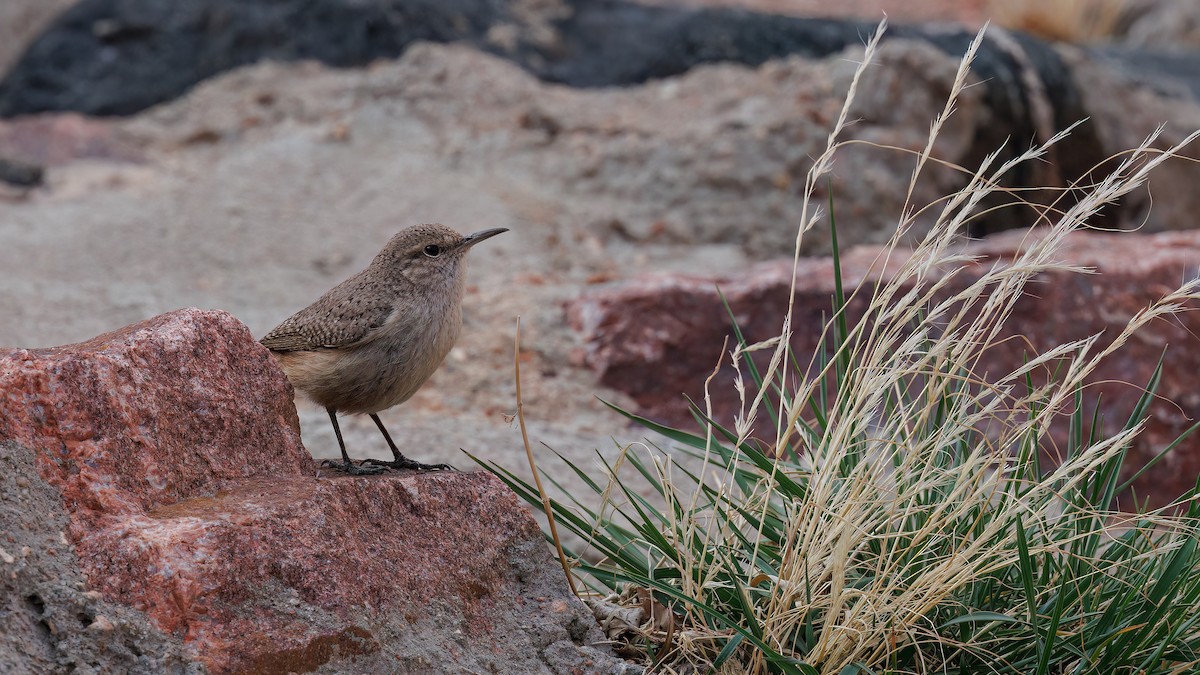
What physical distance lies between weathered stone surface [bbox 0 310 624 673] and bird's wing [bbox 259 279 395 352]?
651 millimetres

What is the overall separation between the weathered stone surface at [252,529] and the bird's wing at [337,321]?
Answer: 0.65 meters

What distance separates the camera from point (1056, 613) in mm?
2912

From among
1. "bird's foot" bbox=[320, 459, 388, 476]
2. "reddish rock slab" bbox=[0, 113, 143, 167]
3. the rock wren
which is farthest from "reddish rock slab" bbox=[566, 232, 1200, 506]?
"reddish rock slab" bbox=[0, 113, 143, 167]

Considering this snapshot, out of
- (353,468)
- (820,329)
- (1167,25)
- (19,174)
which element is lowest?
(820,329)

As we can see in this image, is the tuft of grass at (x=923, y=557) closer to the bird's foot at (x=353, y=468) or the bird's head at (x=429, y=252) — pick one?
the bird's foot at (x=353, y=468)

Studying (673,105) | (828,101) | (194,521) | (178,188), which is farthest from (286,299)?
(194,521)

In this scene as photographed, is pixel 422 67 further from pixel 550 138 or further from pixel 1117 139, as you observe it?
pixel 1117 139

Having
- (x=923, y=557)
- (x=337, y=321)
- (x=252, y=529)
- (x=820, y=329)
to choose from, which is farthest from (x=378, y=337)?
(x=820, y=329)

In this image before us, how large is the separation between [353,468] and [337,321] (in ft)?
2.08

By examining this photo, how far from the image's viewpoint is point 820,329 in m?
6.51

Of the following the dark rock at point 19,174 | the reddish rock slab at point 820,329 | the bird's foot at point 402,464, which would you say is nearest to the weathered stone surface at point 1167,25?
the reddish rock slab at point 820,329

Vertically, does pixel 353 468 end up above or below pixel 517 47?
below

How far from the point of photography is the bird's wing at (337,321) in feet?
13.2

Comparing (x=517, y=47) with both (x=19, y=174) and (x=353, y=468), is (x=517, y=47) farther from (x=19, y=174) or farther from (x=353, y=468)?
(x=353, y=468)
